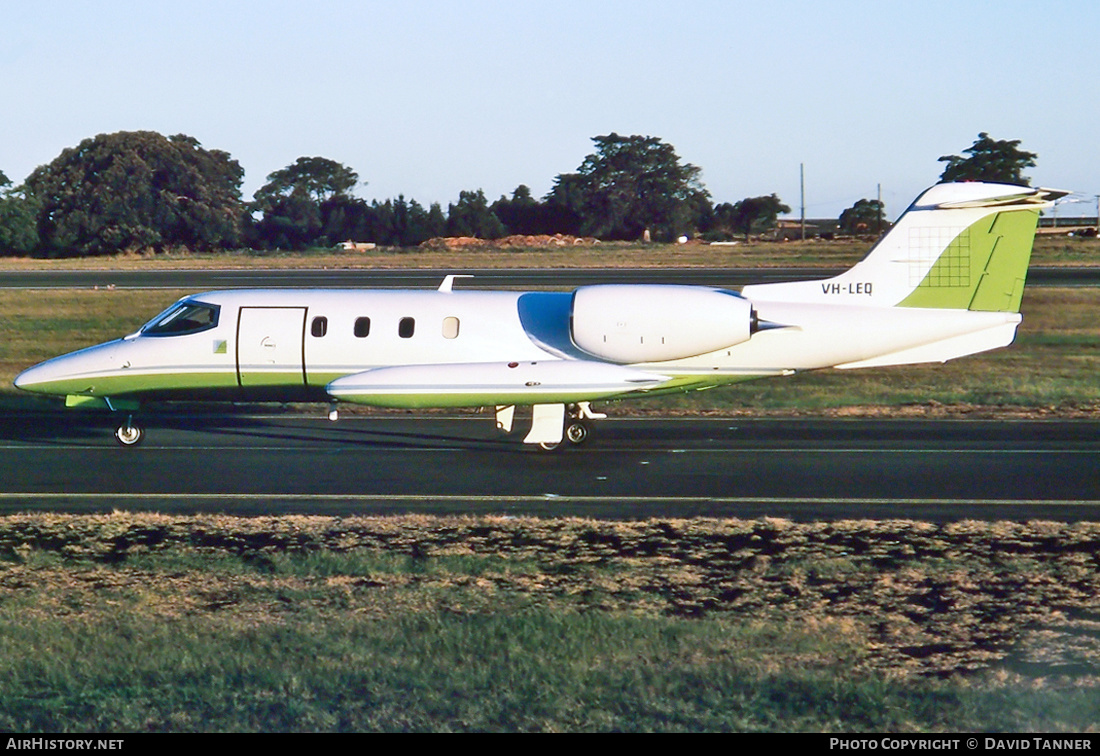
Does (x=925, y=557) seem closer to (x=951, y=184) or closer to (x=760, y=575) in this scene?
(x=760, y=575)

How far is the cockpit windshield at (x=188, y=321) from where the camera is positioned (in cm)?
1952

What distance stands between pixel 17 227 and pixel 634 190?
47456 mm

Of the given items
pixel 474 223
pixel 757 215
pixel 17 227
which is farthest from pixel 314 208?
pixel 757 215

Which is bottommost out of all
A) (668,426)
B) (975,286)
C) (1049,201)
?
(668,426)

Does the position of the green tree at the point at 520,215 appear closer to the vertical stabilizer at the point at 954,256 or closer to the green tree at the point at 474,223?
the green tree at the point at 474,223

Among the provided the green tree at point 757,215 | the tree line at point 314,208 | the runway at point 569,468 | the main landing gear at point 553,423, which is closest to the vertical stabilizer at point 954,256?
the runway at point 569,468

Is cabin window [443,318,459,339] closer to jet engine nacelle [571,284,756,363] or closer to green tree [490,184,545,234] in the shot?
jet engine nacelle [571,284,756,363]

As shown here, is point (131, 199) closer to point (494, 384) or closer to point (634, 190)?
point (634, 190)

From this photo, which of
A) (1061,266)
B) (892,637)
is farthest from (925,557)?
(1061,266)

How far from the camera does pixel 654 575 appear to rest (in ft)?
38.2

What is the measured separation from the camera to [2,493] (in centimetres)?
1603

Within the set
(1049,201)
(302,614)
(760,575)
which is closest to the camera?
(302,614)

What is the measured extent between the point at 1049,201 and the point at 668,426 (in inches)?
280
